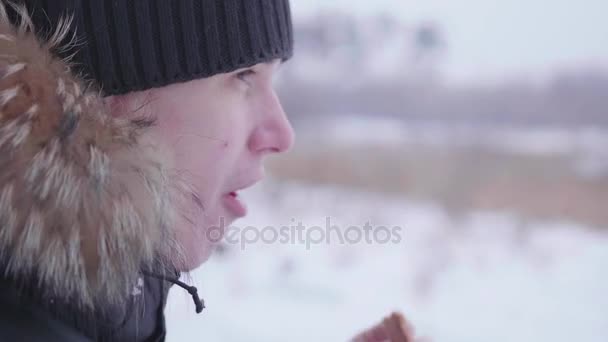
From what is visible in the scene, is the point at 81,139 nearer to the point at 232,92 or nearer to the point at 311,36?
the point at 232,92

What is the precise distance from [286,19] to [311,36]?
99cm

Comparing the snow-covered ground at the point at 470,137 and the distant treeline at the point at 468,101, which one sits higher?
the distant treeline at the point at 468,101

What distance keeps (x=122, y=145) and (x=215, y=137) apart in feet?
0.58

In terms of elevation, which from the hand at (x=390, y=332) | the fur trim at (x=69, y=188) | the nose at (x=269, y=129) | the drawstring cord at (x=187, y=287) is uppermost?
the fur trim at (x=69, y=188)

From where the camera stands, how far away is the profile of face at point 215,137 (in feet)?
2.35

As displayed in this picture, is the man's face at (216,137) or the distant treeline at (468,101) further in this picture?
the distant treeline at (468,101)

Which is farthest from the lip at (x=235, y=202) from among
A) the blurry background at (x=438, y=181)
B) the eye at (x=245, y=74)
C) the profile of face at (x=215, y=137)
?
the blurry background at (x=438, y=181)

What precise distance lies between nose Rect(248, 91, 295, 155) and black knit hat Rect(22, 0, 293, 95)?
0.07 metres

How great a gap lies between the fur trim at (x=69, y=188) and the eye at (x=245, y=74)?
0.20 metres

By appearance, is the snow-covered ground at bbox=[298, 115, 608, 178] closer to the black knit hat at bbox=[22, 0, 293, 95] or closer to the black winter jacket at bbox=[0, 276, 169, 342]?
the black knit hat at bbox=[22, 0, 293, 95]

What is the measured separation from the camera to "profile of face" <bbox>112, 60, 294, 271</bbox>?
716mm

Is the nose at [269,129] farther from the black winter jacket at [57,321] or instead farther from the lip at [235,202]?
the black winter jacket at [57,321]

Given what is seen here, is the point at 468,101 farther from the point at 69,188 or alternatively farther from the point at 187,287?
the point at 69,188

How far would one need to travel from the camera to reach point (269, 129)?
2.60 feet
